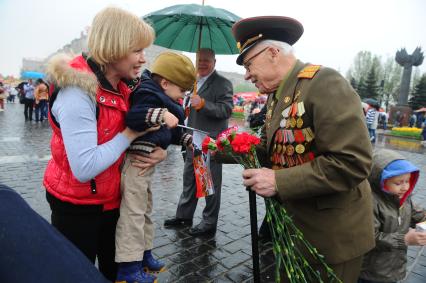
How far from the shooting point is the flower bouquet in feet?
5.20

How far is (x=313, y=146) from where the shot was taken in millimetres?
1634

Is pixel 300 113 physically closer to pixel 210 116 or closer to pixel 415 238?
pixel 415 238

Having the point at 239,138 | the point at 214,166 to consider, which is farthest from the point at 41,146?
the point at 239,138

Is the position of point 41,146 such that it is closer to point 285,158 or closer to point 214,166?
point 214,166

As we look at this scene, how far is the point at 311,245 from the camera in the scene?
166 centimetres

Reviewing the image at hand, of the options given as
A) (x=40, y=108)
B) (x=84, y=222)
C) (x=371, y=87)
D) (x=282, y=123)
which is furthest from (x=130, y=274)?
(x=371, y=87)

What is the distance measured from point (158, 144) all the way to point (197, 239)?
220 centimetres

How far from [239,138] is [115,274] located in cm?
122

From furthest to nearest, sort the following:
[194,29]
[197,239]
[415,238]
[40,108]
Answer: [40,108]
[194,29]
[197,239]
[415,238]

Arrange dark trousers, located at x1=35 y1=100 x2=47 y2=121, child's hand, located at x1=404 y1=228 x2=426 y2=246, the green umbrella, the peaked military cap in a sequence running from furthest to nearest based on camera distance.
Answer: dark trousers, located at x1=35 y1=100 x2=47 y2=121 < the green umbrella < child's hand, located at x1=404 y1=228 x2=426 y2=246 < the peaked military cap

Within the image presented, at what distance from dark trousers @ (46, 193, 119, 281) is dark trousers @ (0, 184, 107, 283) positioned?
0.71 meters

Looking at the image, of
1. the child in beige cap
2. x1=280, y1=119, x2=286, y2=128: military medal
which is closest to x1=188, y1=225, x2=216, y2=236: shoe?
the child in beige cap

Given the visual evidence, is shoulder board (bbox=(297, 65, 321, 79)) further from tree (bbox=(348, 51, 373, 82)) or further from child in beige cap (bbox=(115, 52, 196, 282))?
tree (bbox=(348, 51, 373, 82))

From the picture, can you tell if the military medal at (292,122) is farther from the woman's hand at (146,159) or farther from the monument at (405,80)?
the monument at (405,80)
